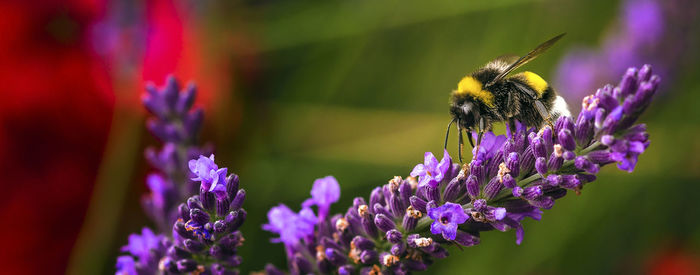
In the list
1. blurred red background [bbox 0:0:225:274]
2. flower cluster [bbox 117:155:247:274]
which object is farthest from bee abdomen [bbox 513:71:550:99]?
blurred red background [bbox 0:0:225:274]

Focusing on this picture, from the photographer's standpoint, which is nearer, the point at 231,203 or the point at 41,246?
the point at 231,203

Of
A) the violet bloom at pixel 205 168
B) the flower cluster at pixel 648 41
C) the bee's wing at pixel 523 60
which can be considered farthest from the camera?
the flower cluster at pixel 648 41

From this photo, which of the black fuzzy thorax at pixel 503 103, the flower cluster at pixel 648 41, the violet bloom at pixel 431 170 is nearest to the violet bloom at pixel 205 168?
the violet bloom at pixel 431 170

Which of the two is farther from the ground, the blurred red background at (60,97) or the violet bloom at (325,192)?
the blurred red background at (60,97)

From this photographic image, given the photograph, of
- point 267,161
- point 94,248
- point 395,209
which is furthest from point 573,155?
point 267,161

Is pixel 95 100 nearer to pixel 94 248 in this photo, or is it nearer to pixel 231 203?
pixel 94 248

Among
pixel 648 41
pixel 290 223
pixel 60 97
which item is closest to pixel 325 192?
pixel 290 223

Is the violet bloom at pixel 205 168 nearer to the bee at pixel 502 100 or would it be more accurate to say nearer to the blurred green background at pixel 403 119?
the bee at pixel 502 100
